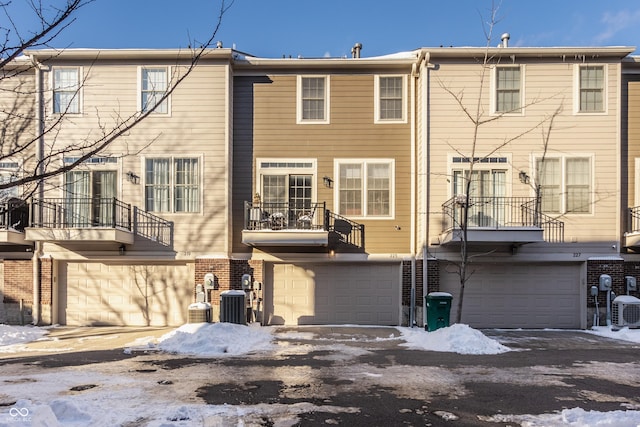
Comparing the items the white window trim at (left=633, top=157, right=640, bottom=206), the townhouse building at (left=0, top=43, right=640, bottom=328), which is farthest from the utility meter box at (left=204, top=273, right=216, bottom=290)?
the white window trim at (left=633, top=157, right=640, bottom=206)

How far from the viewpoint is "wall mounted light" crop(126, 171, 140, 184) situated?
14.3 meters

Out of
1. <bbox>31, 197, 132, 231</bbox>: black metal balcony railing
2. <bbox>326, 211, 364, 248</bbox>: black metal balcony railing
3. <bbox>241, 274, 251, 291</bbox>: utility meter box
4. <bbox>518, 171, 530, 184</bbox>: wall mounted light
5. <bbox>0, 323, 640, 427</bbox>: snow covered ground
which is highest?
<bbox>518, 171, 530, 184</bbox>: wall mounted light

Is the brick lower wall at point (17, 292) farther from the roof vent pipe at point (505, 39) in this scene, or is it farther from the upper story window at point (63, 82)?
the roof vent pipe at point (505, 39)

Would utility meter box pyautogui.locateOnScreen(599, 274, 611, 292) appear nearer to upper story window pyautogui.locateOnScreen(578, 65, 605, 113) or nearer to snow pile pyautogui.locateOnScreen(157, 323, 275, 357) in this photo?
upper story window pyautogui.locateOnScreen(578, 65, 605, 113)

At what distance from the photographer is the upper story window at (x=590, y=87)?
559 inches

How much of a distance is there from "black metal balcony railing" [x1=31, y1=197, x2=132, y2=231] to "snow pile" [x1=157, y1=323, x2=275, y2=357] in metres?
4.53

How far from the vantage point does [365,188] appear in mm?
14664

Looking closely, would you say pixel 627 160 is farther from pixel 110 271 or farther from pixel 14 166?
pixel 14 166

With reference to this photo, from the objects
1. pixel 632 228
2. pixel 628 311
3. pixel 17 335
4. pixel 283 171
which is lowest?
pixel 17 335

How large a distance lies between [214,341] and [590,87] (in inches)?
497

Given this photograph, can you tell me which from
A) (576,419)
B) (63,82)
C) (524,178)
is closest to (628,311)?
(524,178)

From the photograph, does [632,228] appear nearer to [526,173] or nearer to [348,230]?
[526,173]

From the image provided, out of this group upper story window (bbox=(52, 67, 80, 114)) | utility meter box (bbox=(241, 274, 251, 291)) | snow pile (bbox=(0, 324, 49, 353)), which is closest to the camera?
snow pile (bbox=(0, 324, 49, 353))

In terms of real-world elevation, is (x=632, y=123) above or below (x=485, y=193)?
above
